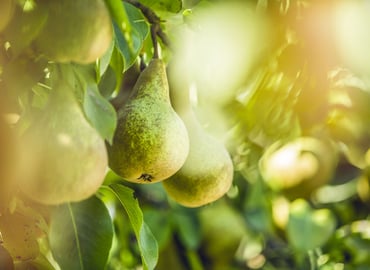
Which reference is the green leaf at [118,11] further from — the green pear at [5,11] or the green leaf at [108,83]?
the green leaf at [108,83]

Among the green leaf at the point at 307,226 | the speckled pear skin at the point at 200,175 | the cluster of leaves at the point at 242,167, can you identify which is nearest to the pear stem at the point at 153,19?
the cluster of leaves at the point at 242,167

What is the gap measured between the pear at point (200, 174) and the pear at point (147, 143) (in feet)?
0.24

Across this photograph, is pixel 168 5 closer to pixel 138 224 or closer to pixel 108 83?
pixel 108 83

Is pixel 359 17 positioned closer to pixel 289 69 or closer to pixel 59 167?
pixel 289 69

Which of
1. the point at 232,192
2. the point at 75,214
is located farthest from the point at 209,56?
the point at 232,192

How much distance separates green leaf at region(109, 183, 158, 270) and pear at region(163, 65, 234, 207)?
0.06 m

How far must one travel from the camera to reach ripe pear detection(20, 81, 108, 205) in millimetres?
636

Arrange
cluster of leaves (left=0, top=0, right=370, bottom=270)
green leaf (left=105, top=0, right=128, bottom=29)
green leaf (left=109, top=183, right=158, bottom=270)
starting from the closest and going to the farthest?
1. green leaf (left=105, top=0, right=128, bottom=29)
2. cluster of leaves (left=0, top=0, right=370, bottom=270)
3. green leaf (left=109, top=183, right=158, bottom=270)

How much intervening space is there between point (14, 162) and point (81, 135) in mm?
59

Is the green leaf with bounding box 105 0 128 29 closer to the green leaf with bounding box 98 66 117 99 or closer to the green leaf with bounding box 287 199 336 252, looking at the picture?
the green leaf with bounding box 98 66 117 99

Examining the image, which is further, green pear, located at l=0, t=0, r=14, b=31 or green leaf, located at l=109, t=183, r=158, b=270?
green leaf, located at l=109, t=183, r=158, b=270

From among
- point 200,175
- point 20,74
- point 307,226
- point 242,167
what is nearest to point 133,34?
point 20,74

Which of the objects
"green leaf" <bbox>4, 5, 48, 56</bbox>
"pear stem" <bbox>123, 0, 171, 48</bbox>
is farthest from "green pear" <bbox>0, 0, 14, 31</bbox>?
"pear stem" <bbox>123, 0, 171, 48</bbox>

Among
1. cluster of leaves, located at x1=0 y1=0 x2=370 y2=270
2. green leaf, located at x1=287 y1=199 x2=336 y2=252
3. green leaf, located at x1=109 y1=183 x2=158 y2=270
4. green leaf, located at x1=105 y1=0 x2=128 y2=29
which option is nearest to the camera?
green leaf, located at x1=105 y1=0 x2=128 y2=29
